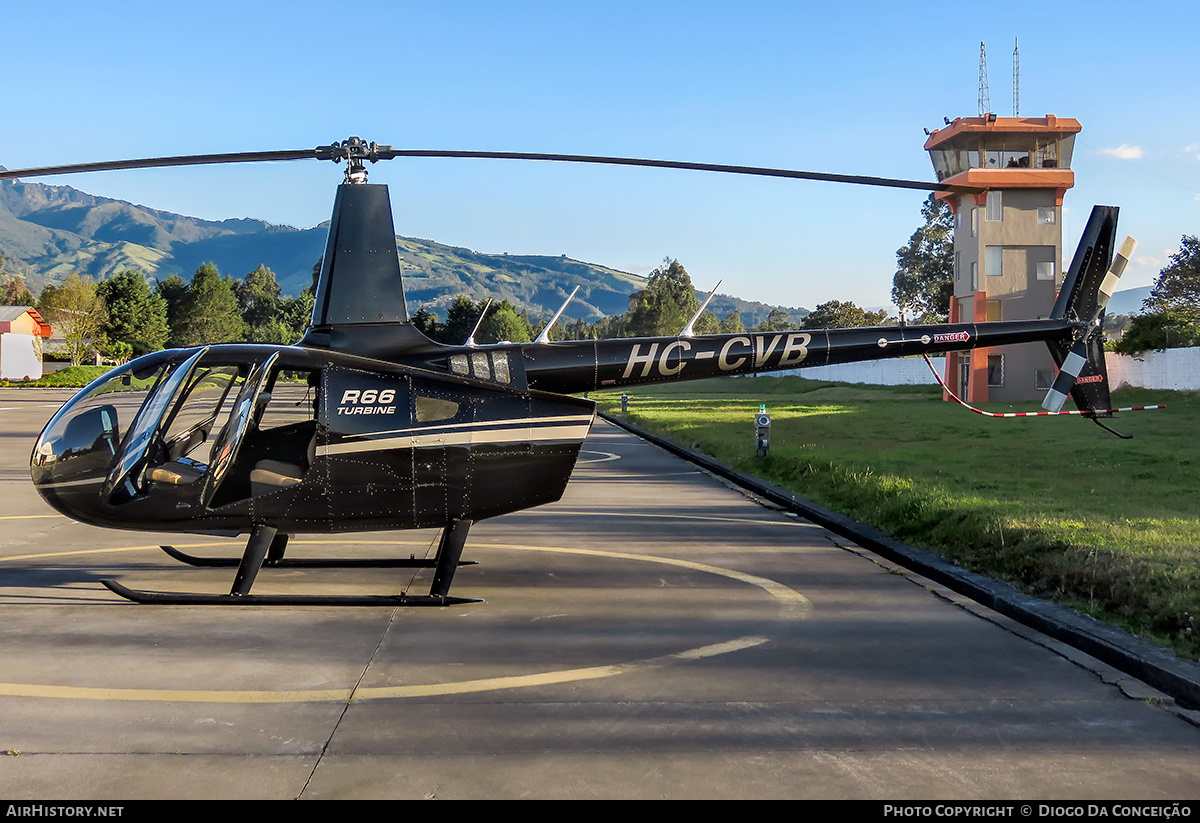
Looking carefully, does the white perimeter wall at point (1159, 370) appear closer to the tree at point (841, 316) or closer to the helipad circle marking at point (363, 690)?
the helipad circle marking at point (363, 690)

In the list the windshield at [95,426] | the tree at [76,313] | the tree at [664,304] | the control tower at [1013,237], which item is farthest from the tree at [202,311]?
the windshield at [95,426]

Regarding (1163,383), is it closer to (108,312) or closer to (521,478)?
(521,478)

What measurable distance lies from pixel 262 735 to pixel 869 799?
10.1ft

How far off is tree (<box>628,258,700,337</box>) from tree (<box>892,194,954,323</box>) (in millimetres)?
26980

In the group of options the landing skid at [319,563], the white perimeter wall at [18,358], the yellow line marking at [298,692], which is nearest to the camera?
the yellow line marking at [298,692]

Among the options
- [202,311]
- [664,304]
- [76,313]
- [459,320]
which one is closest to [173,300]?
[202,311]

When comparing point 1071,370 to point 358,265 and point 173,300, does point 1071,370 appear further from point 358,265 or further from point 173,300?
point 173,300

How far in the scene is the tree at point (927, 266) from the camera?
4227 inches

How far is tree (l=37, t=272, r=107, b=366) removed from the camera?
10631 cm

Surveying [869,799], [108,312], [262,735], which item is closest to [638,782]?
[869,799]

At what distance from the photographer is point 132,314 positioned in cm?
10238

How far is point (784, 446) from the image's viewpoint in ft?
78.4

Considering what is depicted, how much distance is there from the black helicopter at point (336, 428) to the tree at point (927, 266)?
10134 cm

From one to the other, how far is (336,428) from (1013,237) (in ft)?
155
